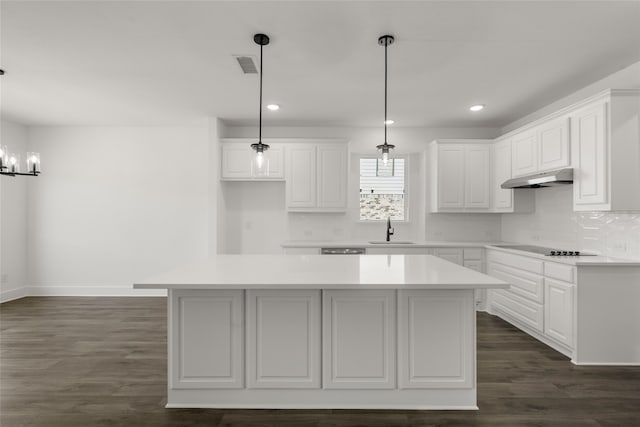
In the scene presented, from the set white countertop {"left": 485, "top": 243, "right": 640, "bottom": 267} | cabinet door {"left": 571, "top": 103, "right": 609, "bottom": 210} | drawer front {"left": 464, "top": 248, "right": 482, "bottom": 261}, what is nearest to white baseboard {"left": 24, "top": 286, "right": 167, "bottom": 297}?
drawer front {"left": 464, "top": 248, "right": 482, "bottom": 261}

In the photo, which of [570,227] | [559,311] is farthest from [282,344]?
[570,227]

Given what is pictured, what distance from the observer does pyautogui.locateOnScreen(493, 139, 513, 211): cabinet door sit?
473 cm

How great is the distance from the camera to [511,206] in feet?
15.5

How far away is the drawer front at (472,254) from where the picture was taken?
4887mm

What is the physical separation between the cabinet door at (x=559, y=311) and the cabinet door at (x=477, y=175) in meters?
1.80

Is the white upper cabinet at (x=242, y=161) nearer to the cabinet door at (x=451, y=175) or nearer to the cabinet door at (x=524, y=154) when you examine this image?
the cabinet door at (x=451, y=175)

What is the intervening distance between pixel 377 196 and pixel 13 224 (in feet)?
18.8

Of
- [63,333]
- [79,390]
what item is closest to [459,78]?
[79,390]

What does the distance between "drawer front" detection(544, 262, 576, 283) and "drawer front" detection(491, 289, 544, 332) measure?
1.36 ft

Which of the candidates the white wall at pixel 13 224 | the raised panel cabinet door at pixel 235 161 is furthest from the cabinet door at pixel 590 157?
the white wall at pixel 13 224

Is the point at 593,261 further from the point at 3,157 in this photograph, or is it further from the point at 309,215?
the point at 3,157

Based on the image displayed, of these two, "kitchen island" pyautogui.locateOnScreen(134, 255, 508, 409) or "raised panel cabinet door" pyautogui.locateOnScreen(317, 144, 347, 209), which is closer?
"kitchen island" pyautogui.locateOnScreen(134, 255, 508, 409)

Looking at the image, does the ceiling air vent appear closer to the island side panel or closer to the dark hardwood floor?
the island side panel

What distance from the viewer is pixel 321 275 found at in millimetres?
2355
